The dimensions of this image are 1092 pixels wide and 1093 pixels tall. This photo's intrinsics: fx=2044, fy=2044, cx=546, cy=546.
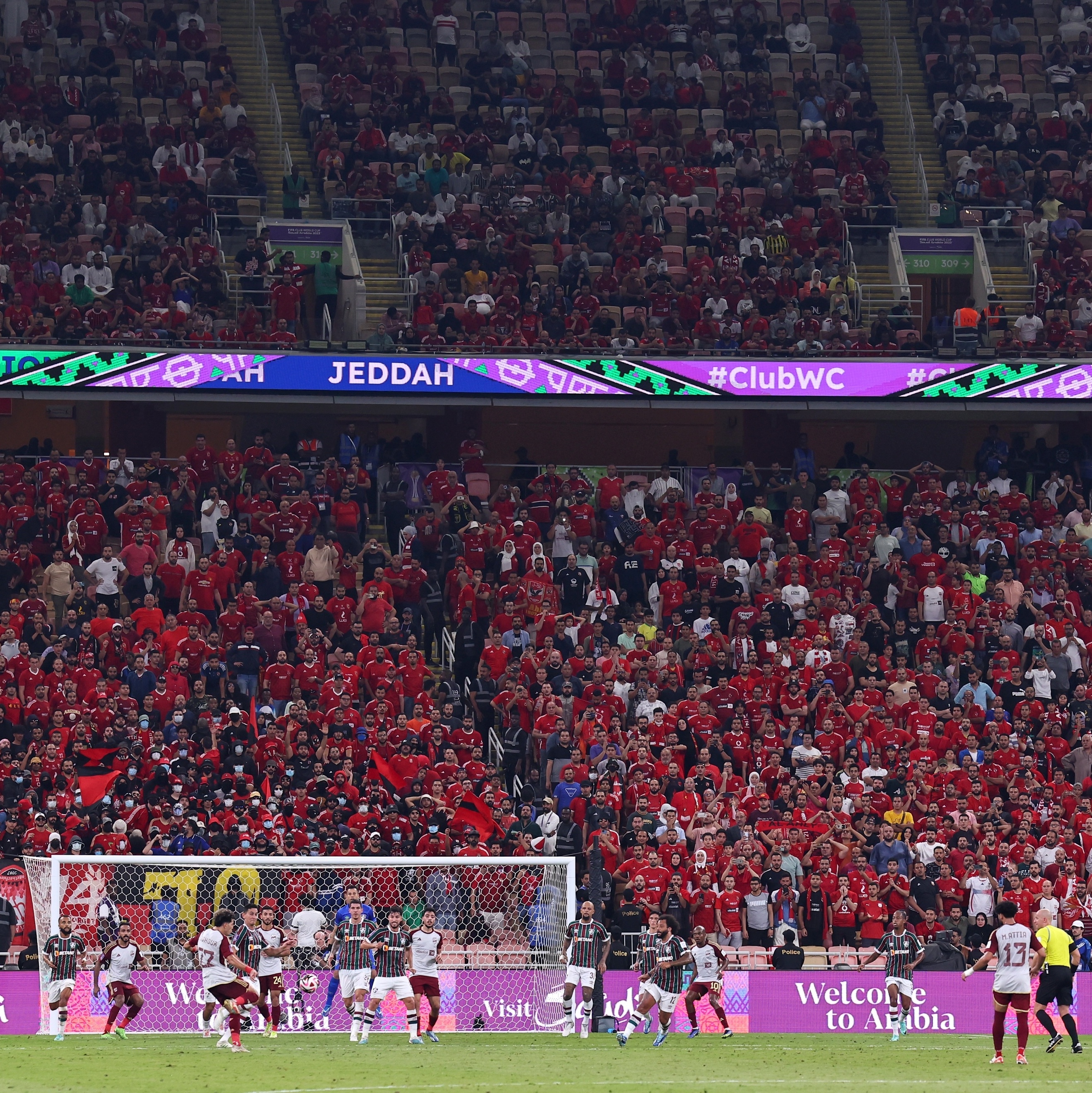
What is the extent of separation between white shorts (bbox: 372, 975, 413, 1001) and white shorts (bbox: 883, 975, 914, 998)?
5.56m

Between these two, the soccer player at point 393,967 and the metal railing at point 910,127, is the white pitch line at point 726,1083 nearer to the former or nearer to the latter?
the soccer player at point 393,967

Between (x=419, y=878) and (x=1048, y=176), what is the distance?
72.6 feet

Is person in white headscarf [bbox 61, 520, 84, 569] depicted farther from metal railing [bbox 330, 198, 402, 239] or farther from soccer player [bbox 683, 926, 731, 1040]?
soccer player [bbox 683, 926, 731, 1040]

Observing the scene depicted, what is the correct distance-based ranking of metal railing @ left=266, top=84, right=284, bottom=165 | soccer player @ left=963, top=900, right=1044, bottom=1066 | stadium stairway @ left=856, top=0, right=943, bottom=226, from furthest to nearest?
1. stadium stairway @ left=856, top=0, right=943, bottom=226
2. metal railing @ left=266, top=84, right=284, bottom=165
3. soccer player @ left=963, top=900, right=1044, bottom=1066

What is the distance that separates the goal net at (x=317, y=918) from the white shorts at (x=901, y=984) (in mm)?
3718

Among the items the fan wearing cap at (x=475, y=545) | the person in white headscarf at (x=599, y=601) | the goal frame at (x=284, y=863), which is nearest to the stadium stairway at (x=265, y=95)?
the fan wearing cap at (x=475, y=545)

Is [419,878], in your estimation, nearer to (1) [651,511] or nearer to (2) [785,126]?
(1) [651,511]

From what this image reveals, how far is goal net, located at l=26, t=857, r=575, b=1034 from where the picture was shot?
75.4 ft

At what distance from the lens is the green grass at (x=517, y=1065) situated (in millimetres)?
18109

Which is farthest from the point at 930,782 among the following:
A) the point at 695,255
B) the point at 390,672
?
the point at 695,255

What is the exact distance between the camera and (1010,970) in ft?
66.1

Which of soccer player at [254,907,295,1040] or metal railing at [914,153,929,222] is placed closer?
soccer player at [254,907,295,1040]

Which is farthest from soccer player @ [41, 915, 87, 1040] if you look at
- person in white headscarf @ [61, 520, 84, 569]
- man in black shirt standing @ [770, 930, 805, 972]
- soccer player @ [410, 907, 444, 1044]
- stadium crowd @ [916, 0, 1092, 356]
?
stadium crowd @ [916, 0, 1092, 356]

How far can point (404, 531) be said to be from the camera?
32.1 m
